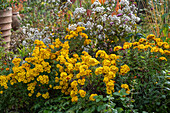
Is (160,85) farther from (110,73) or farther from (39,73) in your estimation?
(39,73)

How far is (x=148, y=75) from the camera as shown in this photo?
2.19 meters

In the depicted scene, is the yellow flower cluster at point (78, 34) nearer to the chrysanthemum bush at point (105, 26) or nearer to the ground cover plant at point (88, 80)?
the ground cover plant at point (88, 80)

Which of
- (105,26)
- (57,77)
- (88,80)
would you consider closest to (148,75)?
(88,80)

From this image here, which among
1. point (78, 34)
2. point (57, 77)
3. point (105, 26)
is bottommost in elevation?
point (57, 77)

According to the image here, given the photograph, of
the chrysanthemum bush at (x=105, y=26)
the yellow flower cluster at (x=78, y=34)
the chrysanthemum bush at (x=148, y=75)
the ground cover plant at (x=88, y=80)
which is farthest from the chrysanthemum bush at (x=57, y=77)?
the chrysanthemum bush at (x=105, y=26)

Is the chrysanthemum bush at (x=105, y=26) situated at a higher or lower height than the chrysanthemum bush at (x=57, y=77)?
higher

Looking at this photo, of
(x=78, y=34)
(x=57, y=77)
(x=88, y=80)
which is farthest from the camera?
(x=78, y=34)

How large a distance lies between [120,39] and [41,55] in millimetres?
1395

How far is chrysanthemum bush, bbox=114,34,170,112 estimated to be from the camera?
187cm

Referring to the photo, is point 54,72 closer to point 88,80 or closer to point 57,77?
point 57,77

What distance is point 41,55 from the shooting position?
7.44 ft

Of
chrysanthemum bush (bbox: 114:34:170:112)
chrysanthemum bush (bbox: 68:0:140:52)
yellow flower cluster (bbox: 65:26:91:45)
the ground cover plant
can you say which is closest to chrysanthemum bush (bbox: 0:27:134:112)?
the ground cover plant

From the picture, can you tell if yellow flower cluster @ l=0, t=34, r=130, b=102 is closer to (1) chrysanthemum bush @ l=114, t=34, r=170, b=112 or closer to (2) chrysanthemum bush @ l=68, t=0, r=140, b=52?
(1) chrysanthemum bush @ l=114, t=34, r=170, b=112

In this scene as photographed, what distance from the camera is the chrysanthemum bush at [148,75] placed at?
6.13ft
